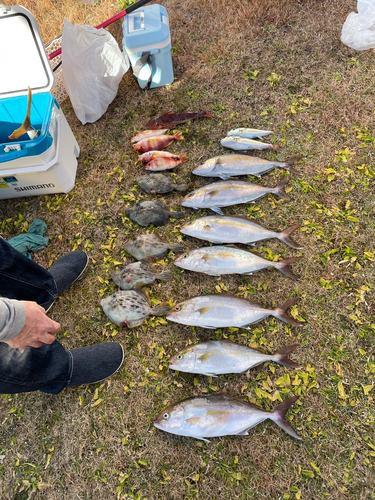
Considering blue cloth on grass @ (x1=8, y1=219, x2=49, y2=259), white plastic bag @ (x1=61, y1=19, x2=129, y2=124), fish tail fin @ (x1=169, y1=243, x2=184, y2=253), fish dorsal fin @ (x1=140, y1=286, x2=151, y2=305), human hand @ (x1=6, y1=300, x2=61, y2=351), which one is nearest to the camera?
human hand @ (x1=6, y1=300, x2=61, y2=351)

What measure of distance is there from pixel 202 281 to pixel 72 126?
10.7 feet

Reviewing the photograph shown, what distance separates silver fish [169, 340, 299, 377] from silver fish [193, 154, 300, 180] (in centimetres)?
201

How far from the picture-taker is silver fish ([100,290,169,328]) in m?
3.04

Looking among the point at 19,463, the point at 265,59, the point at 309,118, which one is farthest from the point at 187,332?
the point at 265,59

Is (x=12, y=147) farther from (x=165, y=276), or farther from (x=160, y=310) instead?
(x=160, y=310)

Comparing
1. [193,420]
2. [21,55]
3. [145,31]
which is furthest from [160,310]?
[145,31]

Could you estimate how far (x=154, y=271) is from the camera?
3283 mm

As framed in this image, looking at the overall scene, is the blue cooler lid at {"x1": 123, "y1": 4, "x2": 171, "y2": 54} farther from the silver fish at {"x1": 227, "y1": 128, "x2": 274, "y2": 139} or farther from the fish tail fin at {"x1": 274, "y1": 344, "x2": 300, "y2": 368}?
the fish tail fin at {"x1": 274, "y1": 344, "x2": 300, "y2": 368}

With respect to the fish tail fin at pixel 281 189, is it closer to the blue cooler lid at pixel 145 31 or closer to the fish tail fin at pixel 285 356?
the fish tail fin at pixel 285 356

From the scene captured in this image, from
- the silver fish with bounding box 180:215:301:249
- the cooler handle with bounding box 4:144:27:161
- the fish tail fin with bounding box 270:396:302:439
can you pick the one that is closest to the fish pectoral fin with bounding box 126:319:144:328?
the silver fish with bounding box 180:215:301:249

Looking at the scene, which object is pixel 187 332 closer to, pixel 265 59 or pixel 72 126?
pixel 72 126

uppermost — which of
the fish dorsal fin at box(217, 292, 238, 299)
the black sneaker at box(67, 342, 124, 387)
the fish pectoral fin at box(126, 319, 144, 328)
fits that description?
the fish dorsal fin at box(217, 292, 238, 299)

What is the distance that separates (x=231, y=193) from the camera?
136 inches

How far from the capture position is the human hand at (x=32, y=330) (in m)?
1.87
